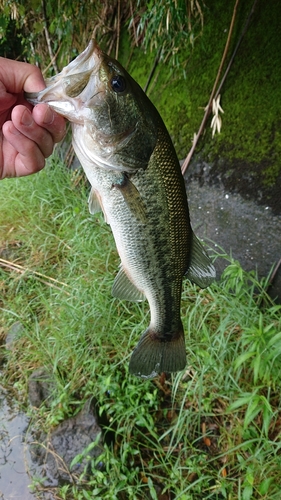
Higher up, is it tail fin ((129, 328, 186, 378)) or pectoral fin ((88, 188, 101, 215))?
pectoral fin ((88, 188, 101, 215))

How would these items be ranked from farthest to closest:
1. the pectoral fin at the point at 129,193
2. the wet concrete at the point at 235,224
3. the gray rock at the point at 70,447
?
the wet concrete at the point at 235,224 < the gray rock at the point at 70,447 < the pectoral fin at the point at 129,193

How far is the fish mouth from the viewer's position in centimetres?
139

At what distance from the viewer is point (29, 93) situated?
4.94 ft

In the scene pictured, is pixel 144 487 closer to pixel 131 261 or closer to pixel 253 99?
pixel 131 261

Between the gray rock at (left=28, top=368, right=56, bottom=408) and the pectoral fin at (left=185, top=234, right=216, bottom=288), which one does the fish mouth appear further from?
the gray rock at (left=28, top=368, right=56, bottom=408)

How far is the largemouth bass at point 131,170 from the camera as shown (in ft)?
4.64

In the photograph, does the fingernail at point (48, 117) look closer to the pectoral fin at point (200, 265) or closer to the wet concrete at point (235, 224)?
the pectoral fin at point (200, 265)

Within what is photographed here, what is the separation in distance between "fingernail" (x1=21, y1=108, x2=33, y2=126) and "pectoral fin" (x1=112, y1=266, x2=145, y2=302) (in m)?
0.69

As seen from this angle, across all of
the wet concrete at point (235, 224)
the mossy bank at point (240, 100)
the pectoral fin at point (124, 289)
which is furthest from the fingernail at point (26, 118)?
the mossy bank at point (240, 100)

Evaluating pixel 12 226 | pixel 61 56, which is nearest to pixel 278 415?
pixel 12 226

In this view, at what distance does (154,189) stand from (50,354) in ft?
6.39

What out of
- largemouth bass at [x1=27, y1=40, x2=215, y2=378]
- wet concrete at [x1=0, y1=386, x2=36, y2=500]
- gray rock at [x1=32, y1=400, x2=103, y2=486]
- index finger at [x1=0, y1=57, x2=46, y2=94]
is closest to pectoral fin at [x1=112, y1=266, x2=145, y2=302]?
largemouth bass at [x1=27, y1=40, x2=215, y2=378]

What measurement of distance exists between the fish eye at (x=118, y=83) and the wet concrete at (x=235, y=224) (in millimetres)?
1524

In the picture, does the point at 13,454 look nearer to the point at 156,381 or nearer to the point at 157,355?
the point at 156,381
